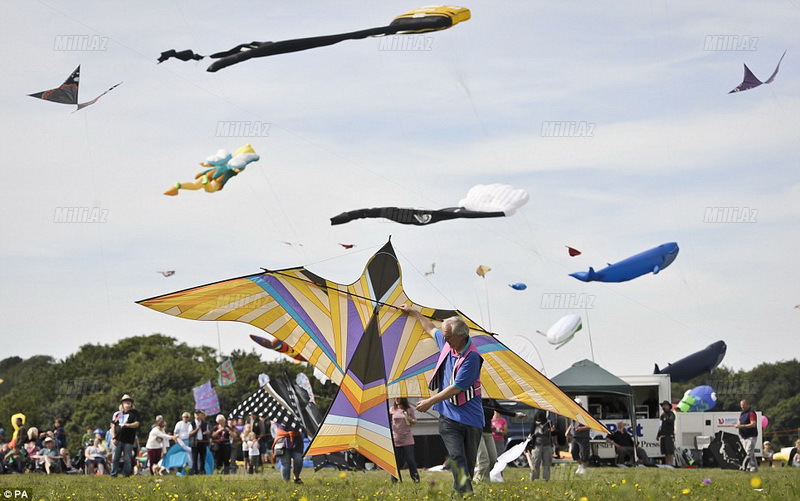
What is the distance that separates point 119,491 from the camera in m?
10.9

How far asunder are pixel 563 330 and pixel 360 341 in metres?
19.5

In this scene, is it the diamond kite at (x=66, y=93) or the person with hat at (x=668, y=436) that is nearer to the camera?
the diamond kite at (x=66, y=93)

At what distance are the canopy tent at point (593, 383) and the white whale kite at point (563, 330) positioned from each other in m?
5.81

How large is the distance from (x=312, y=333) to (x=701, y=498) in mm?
5653

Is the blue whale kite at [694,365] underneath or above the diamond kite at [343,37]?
underneath

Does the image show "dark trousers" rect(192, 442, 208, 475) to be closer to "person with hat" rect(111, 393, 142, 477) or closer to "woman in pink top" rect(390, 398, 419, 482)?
"person with hat" rect(111, 393, 142, 477)

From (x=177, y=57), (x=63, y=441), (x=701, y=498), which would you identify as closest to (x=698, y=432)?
(x=63, y=441)

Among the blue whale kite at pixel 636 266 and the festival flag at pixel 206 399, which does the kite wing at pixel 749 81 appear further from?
the festival flag at pixel 206 399

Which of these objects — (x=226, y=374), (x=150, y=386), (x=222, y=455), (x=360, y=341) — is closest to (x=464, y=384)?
(x=360, y=341)

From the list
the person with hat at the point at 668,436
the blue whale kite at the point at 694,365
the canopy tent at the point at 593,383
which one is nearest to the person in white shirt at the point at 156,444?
the canopy tent at the point at 593,383

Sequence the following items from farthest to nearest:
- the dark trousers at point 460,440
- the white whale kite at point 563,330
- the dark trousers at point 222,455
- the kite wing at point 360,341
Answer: the white whale kite at point 563,330 → the dark trousers at point 222,455 → the kite wing at point 360,341 → the dark trousers at point 460,440

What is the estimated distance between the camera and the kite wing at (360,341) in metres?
11.9

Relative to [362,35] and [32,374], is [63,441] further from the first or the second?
[32,374]

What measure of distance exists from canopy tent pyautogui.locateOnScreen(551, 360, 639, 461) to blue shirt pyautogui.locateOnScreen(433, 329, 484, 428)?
16.2m
